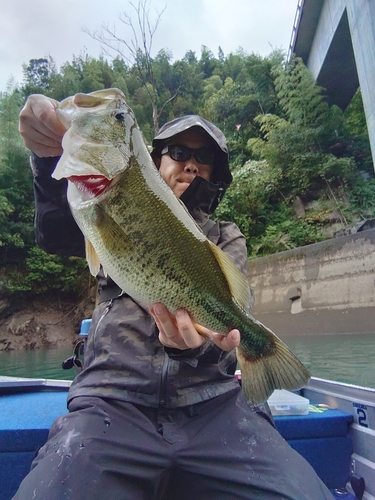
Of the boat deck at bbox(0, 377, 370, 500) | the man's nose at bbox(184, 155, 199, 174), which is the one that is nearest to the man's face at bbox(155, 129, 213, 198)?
the man's nose at bbox(184, 155, 199, 174)

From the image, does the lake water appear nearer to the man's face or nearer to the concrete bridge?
the man's face

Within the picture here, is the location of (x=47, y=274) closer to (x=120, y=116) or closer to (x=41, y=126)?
(x=41, y=126)

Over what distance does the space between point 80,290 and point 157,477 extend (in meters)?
22.1

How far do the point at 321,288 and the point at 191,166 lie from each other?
12087mm

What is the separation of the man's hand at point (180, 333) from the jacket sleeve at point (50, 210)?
102 cm

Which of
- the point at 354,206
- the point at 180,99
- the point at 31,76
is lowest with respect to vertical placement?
the point at 354,206

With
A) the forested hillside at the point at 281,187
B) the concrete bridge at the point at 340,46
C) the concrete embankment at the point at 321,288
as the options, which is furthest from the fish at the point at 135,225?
the forested hillside at the point at 281,187

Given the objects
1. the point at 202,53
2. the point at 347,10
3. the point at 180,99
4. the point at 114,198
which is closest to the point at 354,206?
the point at 347,10

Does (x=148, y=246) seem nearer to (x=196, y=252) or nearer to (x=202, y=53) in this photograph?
(x=196, y=252)

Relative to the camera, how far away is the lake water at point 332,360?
6773 millimetres

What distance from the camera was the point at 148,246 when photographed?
152cm

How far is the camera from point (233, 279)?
170 centimetres

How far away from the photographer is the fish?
1525 mm

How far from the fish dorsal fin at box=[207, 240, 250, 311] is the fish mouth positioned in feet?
1.66
